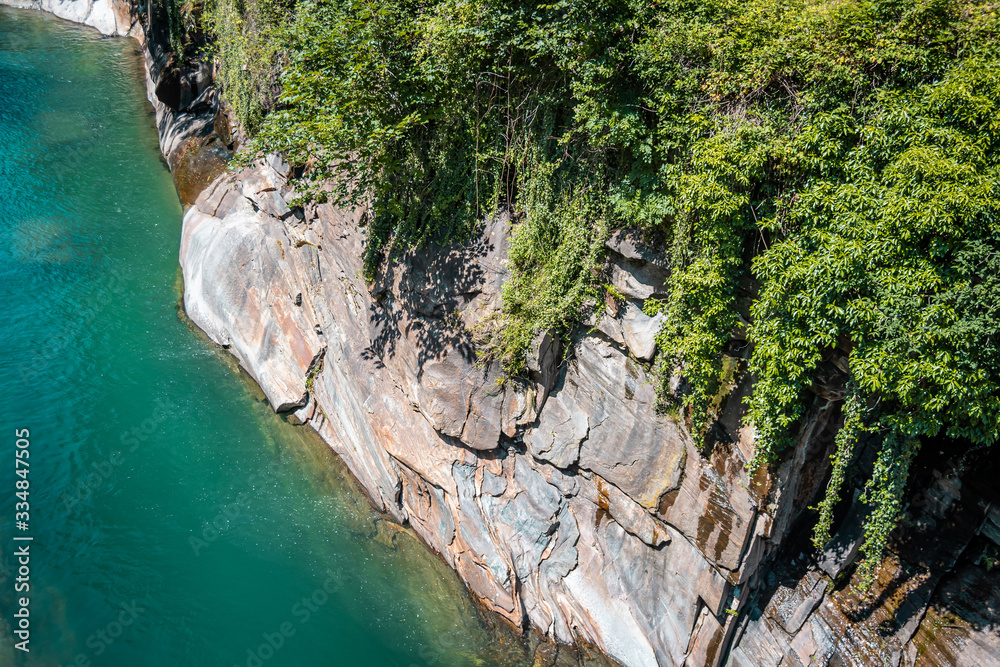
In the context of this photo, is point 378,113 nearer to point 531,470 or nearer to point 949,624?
point 531,470

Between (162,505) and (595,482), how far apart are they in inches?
289

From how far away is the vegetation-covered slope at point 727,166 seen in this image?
17.0 ft

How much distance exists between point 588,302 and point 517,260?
1.14m

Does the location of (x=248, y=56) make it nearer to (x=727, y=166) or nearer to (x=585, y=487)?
(x=727, y=166)

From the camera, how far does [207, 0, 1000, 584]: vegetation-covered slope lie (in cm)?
518

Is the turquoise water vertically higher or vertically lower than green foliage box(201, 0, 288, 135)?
lower

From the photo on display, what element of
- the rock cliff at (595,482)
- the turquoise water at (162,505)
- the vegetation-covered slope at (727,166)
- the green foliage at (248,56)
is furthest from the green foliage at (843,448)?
the green foliage at (248,56)

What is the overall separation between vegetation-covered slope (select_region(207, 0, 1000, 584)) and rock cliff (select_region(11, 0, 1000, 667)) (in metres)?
0.47

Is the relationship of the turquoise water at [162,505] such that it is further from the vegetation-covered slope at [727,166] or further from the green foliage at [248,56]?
the vegetation-covered slope at [727,166]

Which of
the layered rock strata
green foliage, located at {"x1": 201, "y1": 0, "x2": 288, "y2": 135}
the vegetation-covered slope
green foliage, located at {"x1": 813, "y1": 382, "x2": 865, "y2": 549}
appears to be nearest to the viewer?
the vegetation-covered slope

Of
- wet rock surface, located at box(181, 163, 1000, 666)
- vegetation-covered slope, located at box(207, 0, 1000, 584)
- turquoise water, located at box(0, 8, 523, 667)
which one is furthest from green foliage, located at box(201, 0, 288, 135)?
turquoise water, located at box(0, 8, 523, 667)

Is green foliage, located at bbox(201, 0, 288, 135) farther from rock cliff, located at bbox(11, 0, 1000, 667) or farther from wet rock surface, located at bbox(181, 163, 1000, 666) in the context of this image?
wet rock surface, located at bbox(181, 163, 1000, 666)

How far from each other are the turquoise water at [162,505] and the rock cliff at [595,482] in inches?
31.7

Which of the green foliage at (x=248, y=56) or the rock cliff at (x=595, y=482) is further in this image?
the green foliage at (x=248, y=56)
